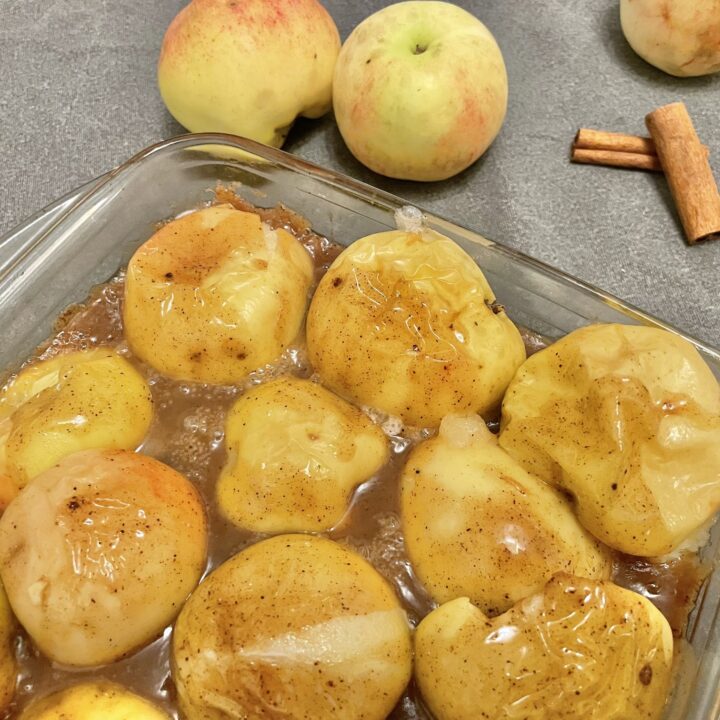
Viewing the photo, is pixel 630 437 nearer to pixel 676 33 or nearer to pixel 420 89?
pixel 420 89

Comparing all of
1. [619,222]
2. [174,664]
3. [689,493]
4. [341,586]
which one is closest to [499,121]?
[619,222]

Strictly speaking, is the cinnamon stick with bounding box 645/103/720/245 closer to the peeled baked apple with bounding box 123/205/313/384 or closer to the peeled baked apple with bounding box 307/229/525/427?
the peeled baked apple with bounding box 307/229/525/427

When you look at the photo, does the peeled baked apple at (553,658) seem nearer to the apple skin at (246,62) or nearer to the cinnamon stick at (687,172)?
the cinnamon stick at (687,172)

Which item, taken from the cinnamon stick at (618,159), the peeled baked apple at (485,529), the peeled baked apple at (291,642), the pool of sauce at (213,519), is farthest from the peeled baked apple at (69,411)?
the cinnamon stick at (618,159)

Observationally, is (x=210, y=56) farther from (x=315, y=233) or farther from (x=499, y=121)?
(x=499, y=121)

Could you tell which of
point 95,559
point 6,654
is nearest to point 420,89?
point 95,559

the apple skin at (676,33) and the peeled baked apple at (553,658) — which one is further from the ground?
the apple skin at (676,33)
